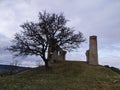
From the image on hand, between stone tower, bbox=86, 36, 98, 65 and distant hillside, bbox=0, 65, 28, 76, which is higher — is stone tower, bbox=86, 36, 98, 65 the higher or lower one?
the higher one

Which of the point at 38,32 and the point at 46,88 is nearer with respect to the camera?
the point at 46,88

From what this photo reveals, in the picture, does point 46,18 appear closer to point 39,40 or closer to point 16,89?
point 39,40

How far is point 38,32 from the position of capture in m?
48.5

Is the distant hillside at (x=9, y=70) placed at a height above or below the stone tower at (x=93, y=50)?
below

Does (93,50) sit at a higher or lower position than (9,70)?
higher

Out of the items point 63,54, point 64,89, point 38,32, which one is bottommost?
point 64,89

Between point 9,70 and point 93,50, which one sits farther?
point 9,70

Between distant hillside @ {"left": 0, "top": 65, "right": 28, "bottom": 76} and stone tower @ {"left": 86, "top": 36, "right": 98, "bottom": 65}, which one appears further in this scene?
distant hillside @ {"left": 0, "top": 65, "right": 28, "bottom": 76}

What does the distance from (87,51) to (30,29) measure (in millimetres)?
12546

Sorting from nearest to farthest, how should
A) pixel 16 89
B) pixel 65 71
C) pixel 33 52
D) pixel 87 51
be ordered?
1. pixel 16 89
2. pixel 65 71
3. pixel 33 52
4. pixel 87 51

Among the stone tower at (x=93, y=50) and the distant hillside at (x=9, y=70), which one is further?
the distant hillside at (x=9, y=70)

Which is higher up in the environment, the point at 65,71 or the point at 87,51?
the point at 87,51

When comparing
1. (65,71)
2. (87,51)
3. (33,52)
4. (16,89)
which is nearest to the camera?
(16,89)

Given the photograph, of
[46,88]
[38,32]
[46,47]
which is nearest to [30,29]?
[38,32]
